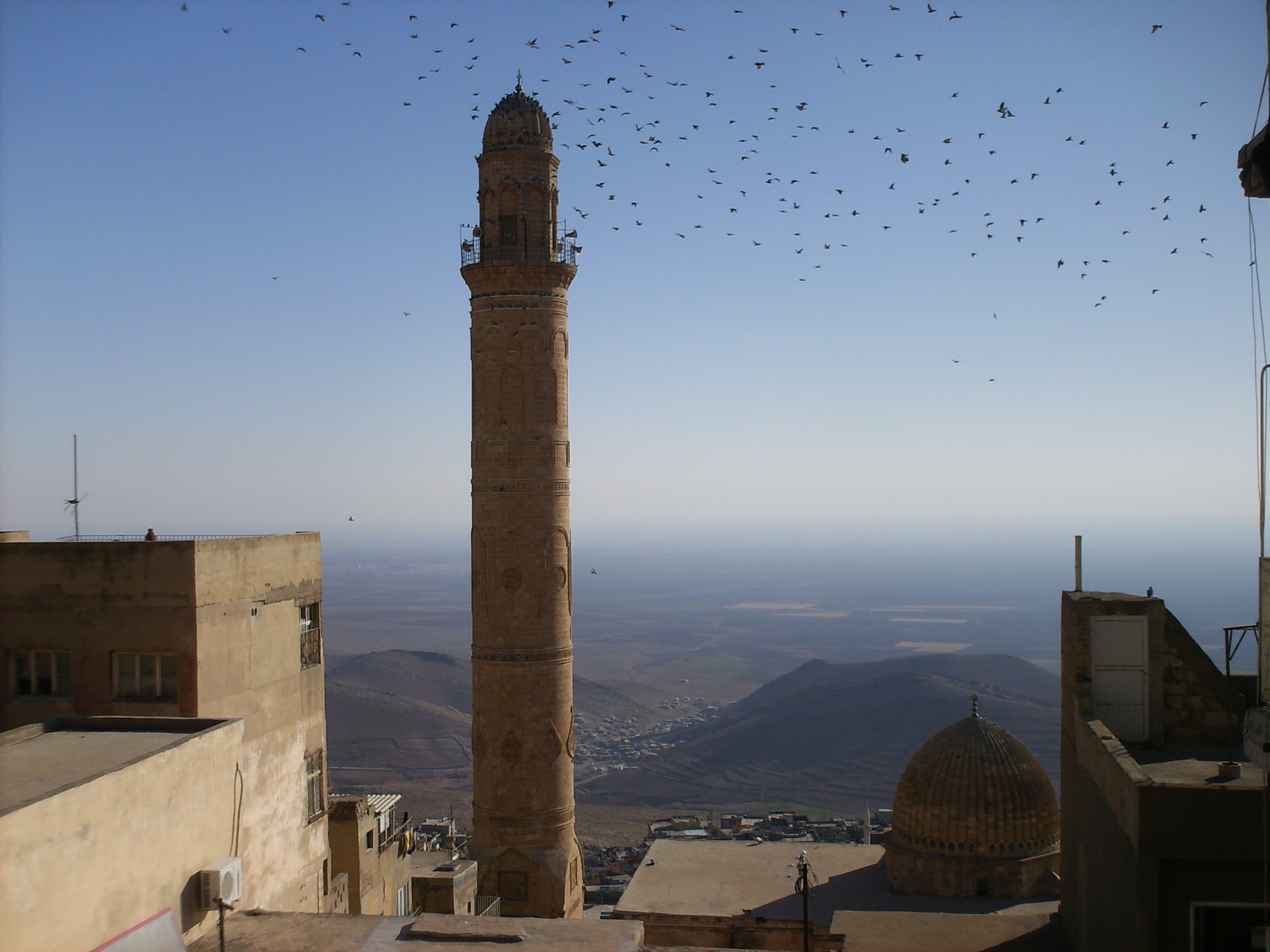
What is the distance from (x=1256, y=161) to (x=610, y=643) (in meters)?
184

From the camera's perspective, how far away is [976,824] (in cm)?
2502

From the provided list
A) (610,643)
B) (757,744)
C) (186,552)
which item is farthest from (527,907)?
(610,643)

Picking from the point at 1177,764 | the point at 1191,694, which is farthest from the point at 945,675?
the point at 1177,764

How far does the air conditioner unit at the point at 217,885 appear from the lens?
34.3ft

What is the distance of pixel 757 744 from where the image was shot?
8650 cm

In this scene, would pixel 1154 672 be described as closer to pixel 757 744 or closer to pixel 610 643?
pixel 757 744

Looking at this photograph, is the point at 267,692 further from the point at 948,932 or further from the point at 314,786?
the point at 948,932

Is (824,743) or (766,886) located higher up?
(766,886)

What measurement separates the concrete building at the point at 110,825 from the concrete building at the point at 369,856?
32.9 ft

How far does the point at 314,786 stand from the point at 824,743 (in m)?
73.9

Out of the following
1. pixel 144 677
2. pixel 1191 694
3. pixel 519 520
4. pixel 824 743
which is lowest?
pixel 824 743

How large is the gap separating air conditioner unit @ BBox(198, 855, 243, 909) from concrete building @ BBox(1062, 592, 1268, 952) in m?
8.39

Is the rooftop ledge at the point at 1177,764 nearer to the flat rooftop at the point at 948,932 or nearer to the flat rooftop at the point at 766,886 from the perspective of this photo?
the flat rooftop at the point at 948,932

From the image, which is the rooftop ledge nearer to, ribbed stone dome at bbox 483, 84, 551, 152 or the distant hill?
ribbed stone dome at bbox 483, 84, 551, 152
